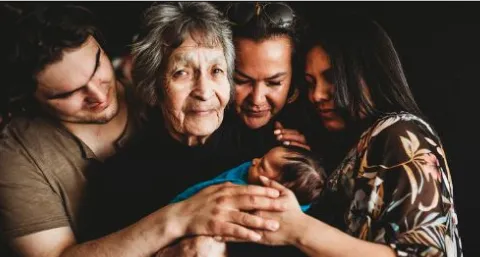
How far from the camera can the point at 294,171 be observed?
50.8 inches

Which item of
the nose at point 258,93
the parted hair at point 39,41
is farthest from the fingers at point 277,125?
the parted hair at point 39,41

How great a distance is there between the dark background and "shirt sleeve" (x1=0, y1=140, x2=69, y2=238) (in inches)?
48.4

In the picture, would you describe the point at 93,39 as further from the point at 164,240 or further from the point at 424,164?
the point at 424,164

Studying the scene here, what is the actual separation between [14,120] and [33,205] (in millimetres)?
301

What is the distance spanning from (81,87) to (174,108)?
28 cm

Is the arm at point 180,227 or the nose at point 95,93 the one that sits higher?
the nose at point 95,93

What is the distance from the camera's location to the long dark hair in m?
1.31

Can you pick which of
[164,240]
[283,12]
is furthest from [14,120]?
[283,12]

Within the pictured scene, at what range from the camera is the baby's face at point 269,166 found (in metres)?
1.31

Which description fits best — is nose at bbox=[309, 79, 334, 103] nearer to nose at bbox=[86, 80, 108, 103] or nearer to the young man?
the young man

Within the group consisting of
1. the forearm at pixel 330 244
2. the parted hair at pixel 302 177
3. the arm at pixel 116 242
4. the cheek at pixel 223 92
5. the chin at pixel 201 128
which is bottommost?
the arm at pixel 116 242

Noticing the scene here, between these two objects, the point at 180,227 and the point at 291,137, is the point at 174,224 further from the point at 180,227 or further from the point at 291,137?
the point at 291,137

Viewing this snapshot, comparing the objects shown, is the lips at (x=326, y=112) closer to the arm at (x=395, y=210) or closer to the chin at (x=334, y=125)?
the chin at (x=334, y=125)

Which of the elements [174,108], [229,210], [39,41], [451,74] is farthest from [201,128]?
[451,74]
